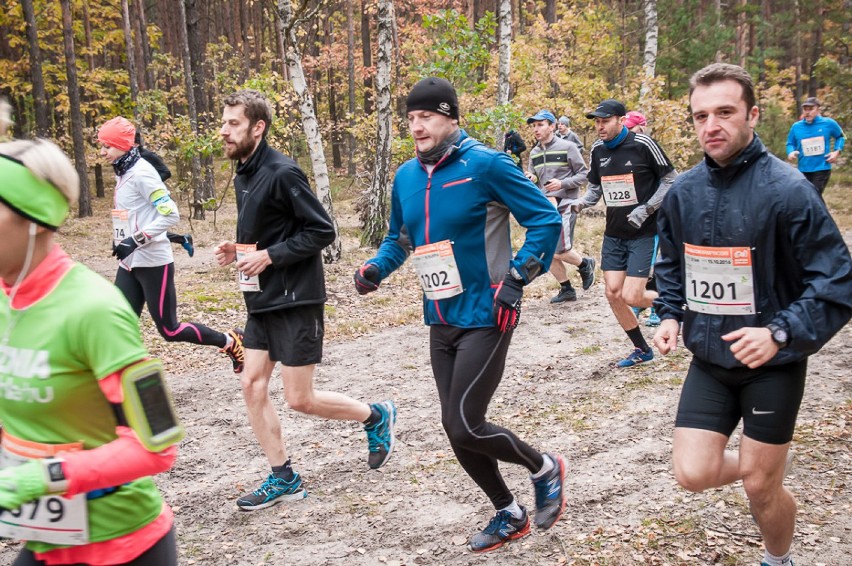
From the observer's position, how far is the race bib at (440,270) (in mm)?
4008

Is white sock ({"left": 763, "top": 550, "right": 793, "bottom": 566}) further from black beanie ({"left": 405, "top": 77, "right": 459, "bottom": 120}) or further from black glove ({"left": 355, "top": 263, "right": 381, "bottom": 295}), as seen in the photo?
black beanie ({"left": 405, "top": 77, "right": 459, "bottom": 120})

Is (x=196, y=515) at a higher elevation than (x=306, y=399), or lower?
lower

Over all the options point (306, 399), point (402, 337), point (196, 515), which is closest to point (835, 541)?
point (306, 399)

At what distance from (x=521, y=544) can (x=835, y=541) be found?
164 cm

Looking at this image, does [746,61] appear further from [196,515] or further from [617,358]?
[196,515]

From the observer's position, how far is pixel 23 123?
90.3 feet

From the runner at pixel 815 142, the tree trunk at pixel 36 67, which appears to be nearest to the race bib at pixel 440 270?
the runner at pixel 815 142

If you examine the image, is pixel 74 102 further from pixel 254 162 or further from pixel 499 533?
pixel 499 533

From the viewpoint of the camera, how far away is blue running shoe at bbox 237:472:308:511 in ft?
15.9

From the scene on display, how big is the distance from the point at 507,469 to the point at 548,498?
1096 mm

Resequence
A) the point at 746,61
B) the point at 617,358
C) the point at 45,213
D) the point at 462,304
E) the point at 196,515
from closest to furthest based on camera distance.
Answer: the point at 45,213 → the point at 462,304 → the point at 196,515 → the point at 617,358 → the point at 746,61

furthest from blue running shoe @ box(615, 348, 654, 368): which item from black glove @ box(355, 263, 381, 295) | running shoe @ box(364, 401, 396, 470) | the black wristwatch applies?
the black wristwatch

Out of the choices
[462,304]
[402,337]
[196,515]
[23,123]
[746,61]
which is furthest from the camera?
[746,61]

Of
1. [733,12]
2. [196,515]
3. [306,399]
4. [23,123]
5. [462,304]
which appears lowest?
[196,515]
